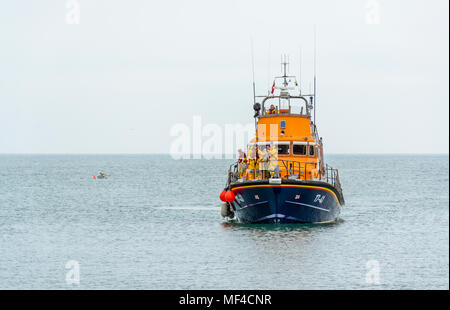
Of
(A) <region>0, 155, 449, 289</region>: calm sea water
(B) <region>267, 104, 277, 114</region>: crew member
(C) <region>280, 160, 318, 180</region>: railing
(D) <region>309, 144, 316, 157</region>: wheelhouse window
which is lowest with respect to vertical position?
(A) <region>0, 155, 449, 289</region>: calm sea water

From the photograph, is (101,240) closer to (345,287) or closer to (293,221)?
(293,221)

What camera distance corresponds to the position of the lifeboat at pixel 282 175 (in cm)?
2814

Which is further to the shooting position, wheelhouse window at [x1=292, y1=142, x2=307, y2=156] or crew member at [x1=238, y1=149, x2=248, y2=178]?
wheelhouse window at [x1=292, y1=142, x2=307, y2=156]

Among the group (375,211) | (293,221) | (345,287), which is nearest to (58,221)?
(293,221)

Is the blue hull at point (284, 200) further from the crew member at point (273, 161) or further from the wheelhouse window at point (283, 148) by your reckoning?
the wheelhouse window at point (283, 148)

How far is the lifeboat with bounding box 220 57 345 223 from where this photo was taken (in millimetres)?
28141

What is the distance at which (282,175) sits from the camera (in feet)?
99.3

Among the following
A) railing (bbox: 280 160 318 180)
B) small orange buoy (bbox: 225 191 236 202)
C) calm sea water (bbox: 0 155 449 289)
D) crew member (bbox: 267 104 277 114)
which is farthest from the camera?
crew member (bbox: 267 104 277 114)

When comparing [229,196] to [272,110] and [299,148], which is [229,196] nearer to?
[299,148]

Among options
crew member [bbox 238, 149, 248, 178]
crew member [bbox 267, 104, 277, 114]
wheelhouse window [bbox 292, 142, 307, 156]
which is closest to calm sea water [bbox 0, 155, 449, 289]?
crew member [bbox 238, 149, 248, 178]

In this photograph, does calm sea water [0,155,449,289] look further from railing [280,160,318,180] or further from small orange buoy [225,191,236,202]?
railing [280,160,318,180]

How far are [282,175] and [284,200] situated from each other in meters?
2.36

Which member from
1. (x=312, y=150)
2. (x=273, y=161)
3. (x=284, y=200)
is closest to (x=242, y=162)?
(x=273, y=161)
